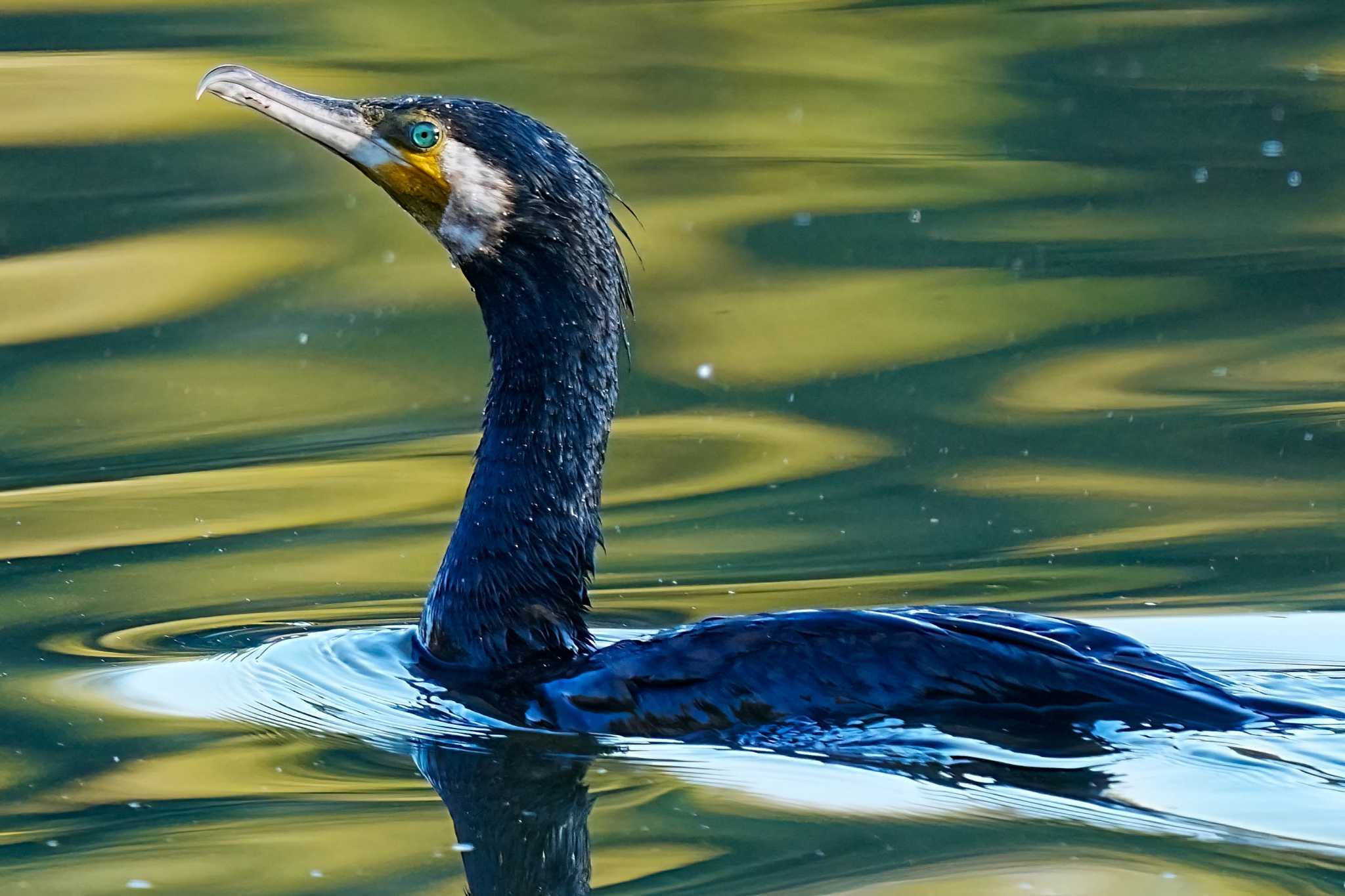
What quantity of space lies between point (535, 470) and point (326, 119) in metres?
1.07

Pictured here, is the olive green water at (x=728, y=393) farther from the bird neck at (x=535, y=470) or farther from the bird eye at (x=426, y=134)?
the bird eye at (x=426, y=134)

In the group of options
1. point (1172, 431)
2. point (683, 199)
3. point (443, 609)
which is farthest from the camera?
point (683, 199)

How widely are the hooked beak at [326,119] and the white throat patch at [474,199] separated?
169 millimetres

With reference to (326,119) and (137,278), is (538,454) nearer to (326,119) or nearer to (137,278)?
(326,119)

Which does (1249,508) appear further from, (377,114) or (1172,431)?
(377,114)

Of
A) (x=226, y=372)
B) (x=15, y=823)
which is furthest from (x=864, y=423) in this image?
(x=15, y=823)

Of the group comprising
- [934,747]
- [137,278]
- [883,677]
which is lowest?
[934,747]

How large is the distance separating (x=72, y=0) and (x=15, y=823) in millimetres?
8258

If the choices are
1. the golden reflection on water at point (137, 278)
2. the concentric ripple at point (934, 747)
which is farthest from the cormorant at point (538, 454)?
the golden reflection on water at point (137, 278)

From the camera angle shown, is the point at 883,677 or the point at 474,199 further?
the point at 474,199

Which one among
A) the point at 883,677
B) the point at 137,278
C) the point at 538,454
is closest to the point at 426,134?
the point at 538,454

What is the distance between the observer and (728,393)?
8484mm

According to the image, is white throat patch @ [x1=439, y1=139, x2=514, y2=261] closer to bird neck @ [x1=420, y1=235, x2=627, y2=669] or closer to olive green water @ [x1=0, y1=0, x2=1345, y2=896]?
bird neck @ [x1=420, y1=235, x2=627, y2=669]

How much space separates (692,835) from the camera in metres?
4.55
